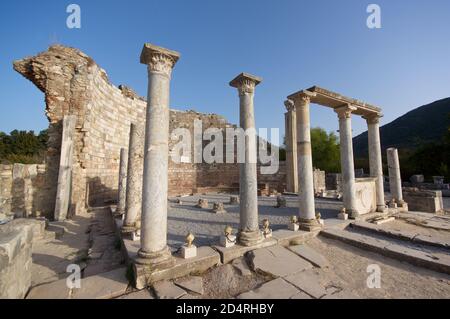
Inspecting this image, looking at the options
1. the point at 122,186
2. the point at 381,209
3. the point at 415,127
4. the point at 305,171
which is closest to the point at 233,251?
the point at 305,171

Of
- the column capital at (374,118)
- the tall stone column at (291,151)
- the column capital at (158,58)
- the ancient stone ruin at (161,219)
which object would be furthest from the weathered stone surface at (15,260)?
the tall stone column at (291,151)

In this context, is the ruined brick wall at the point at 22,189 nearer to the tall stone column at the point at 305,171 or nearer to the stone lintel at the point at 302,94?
the tall stone column at the point at 305,171

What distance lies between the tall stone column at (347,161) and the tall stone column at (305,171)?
1.67 metres

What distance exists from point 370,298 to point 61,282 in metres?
4.50

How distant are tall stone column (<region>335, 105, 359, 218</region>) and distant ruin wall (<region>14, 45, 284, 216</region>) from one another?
10168 millimetres

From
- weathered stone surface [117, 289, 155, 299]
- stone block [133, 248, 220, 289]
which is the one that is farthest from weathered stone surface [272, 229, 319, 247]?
weathered stone surface [117, 289, 155, 299]

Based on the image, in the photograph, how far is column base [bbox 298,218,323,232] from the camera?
5.26 meters

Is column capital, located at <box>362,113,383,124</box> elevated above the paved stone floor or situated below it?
above

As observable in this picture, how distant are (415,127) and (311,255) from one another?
8168cm

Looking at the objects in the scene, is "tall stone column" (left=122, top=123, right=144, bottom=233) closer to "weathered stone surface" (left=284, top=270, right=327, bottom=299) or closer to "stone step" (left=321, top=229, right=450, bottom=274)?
→ "weathered stone surface" (left=284, top=270, right=327, bottom=299)

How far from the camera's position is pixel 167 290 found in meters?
3.01

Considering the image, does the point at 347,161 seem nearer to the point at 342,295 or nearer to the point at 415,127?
the point at 342,295

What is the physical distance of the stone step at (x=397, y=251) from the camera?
146 inches
